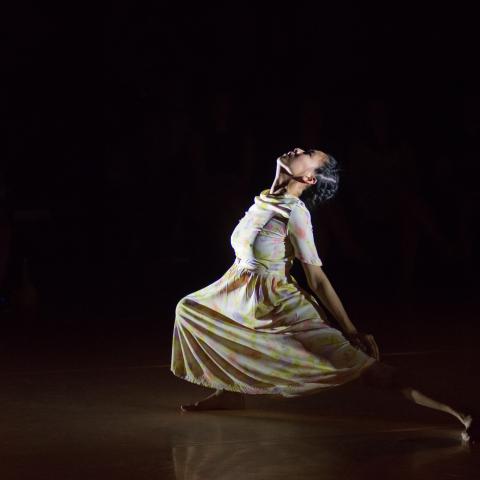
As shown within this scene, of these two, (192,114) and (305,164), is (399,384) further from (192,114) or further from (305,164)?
(192,114)

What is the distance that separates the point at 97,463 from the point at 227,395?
4.98 feet

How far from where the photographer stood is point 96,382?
351 inches

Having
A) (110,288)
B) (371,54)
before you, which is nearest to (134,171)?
(110,288)

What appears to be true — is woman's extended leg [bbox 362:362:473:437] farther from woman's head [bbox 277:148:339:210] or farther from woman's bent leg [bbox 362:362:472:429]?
woman's head [bbox 277:148:339:210]

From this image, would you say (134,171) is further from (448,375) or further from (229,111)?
(448,375)

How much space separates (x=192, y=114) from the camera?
17109 millimetres

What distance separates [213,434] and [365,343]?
2.85 ft

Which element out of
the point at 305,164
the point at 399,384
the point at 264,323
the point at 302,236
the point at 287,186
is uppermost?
the point at 305,164

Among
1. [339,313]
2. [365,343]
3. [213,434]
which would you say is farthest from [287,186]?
[213,434]

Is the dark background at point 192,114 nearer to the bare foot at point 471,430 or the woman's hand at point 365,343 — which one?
the woman's hand at point 365,343

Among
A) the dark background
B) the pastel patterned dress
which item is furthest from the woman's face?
the dark background

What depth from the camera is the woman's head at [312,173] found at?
7.48m

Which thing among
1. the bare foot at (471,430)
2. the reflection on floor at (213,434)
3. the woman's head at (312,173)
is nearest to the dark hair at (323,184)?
the woman's head at (312,173)

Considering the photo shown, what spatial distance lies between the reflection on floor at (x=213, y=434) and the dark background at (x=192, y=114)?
7905 mm
